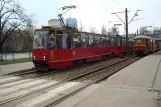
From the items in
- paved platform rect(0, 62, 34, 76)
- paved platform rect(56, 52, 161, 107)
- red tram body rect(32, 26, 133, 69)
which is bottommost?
paved platform rect(0, 62, 34, 76)

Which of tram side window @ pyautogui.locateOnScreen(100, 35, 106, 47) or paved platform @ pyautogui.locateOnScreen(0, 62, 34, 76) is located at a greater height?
tram side window @ pyautogui.locateOnScreen(100, 35, 106, 47)

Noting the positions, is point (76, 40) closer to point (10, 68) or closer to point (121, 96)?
point (10, 68)

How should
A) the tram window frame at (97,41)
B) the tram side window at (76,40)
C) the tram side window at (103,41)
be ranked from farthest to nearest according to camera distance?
the tram side window at (103,41) < the tram window frame at (97,41) < the tram side window at (76,40)

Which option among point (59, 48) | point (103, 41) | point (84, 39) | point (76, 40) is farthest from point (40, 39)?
point (103, 41)

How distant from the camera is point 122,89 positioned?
1018 cm

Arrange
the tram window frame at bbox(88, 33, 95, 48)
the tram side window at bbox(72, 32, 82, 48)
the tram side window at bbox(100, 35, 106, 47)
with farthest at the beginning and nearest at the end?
the tram side window at bbox(100, 35, 106, 47), the tram window frame at bbox(88, 33, 95, 48), the tram side window at bbox(72, 32, 82, 48)

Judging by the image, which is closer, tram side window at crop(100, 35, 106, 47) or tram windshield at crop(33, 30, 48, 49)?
tram windshield at crop(33, 30, 48, 49)

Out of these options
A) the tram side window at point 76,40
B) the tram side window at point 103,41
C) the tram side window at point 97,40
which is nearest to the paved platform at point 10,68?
the tram side window at point 76,40

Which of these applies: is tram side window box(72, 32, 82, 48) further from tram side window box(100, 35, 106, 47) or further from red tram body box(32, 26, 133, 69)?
tram side window box(100, 35, 106, 47)

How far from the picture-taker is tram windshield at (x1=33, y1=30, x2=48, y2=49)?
17125 mm

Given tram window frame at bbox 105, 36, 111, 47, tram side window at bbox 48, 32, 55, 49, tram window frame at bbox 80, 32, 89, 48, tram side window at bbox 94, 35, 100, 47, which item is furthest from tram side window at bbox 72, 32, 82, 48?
tram window frame at bbox 105, 36, 111, 47

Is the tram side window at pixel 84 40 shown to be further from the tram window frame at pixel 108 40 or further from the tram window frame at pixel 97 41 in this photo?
the tram window frame at pixel 108 40

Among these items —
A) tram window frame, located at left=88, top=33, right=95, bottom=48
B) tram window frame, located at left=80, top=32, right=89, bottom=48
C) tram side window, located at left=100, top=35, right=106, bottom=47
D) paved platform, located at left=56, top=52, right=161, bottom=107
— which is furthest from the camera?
tram side window, located at left=100, top=35, right=106, bottom=47

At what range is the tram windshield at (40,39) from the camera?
56.2 ft
